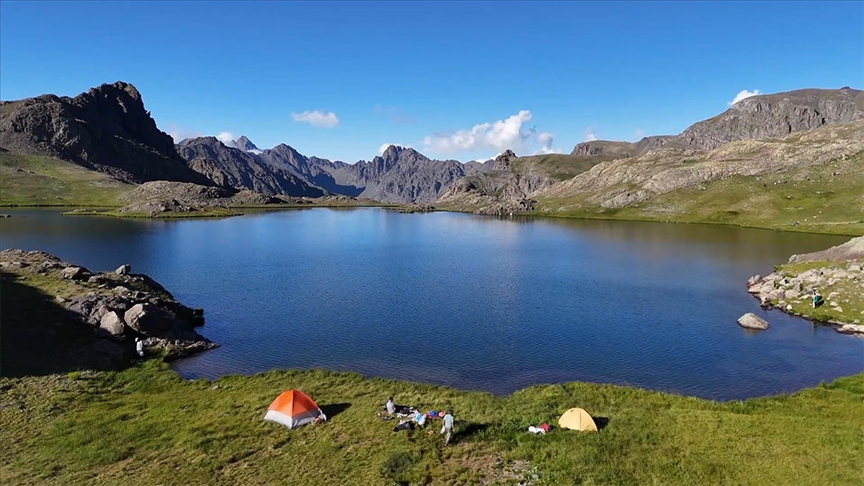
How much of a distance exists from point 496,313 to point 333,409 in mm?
32699

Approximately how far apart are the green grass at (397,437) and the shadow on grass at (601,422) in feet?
1.18

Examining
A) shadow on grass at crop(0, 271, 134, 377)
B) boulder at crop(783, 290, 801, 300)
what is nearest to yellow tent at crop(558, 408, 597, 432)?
shadow on grass at crop(0, 271, 134, 377)

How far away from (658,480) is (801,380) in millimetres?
27748

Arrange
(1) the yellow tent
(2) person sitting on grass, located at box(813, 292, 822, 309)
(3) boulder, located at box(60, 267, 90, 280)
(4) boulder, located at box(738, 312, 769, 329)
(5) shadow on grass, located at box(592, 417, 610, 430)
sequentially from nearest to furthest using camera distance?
(1) the yellow tent, (5) shadow on grass, located at box(592, 417, 610, 430), (4) boulder, located at box(738, 312, 769, 329), (3) boulder, located at box(60, 267, 90, 280), (2) person sitting on grass, located at box(813, 292, 822, 309)

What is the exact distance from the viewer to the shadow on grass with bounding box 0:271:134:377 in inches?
1561

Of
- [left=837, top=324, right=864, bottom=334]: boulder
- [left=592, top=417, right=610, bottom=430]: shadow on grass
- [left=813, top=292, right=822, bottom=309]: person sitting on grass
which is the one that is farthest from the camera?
[left=813, top=292, right=822, bottom=309]: person sitting on grass

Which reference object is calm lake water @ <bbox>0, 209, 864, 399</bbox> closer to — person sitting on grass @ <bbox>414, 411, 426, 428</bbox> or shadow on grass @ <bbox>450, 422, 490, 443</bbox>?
shadow on grass @ <bbox>450, 422, 490, 443</bbox>

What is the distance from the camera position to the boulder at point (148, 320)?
48.2 m

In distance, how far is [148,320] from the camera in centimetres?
4872

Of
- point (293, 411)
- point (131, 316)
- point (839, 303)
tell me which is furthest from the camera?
point (839, 303)

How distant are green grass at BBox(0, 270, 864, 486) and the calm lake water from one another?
5614mm

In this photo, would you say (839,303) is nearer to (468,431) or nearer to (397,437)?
(468,431)

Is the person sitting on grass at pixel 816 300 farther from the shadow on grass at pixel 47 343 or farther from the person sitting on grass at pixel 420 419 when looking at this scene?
the shadow on grass at pixel 47 343

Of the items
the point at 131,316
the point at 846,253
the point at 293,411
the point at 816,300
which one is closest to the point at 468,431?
the point at 293,411
